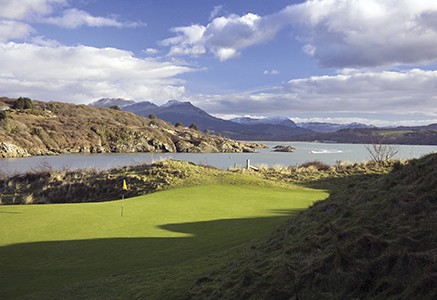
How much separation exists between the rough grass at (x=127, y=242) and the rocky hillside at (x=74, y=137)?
5177cm

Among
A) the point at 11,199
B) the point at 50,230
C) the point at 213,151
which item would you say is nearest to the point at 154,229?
the point at 50,230

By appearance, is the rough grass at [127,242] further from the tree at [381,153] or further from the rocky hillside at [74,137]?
the rocky hillside at [74,137]

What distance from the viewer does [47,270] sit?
892cm

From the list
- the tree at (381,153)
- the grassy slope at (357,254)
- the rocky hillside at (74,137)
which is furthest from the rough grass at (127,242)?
the rocky hillside at (74,137)

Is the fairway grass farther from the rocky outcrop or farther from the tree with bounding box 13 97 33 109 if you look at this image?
the tree with bounding box 13 97 33 109

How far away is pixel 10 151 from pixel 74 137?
55.8ft

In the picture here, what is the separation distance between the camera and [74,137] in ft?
249

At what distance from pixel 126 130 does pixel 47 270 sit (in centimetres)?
7955

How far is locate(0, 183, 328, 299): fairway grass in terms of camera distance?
26.4 feet

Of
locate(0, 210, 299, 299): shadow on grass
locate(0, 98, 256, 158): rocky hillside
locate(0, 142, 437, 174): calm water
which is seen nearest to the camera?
locate(0, 210, 299, 299): shadow on grass

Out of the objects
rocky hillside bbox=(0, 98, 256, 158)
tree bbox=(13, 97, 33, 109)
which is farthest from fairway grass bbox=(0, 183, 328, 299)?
tree bbox=(13, 97, 33, 109)

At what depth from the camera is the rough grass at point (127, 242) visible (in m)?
7.87

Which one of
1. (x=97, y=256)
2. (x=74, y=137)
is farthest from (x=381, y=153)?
(x=74, y=137)

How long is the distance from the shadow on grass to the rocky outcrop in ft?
181
